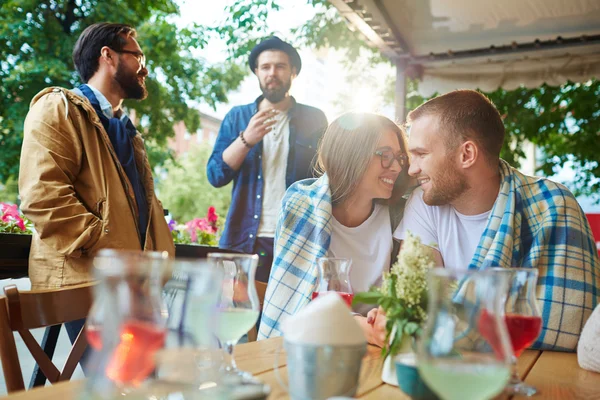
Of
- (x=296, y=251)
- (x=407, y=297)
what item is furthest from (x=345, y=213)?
(x=407, y=297)

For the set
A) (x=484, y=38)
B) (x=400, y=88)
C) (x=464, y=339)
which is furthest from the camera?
(x=400, y=88)

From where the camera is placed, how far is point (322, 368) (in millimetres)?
854

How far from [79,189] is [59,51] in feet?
23.1

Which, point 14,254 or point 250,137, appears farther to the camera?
point 250,137

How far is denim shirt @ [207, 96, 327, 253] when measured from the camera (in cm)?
326

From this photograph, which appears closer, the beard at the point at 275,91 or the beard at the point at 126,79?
the beard at the point at 126,79

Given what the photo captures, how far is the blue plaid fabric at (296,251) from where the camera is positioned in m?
1.94

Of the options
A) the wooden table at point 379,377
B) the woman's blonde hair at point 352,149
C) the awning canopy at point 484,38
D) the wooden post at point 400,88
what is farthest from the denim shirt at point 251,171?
the wooden table at point 379,377

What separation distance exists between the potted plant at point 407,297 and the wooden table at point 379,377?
0.25 feet

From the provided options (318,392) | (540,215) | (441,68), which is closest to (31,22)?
(441,68)

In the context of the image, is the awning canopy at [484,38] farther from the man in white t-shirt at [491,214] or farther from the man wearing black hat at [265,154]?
the man in white t-shirt at [491,214]

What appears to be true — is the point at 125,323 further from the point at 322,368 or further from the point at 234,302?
the point at 234,302

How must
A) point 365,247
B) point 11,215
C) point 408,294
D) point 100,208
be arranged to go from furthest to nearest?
point 11,215
point 100,208
point 365,247
point 408,294

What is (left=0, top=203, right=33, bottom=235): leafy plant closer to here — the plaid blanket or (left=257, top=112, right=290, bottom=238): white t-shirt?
(left=257, top=112, right=290, bottom=238): white t-shirt
